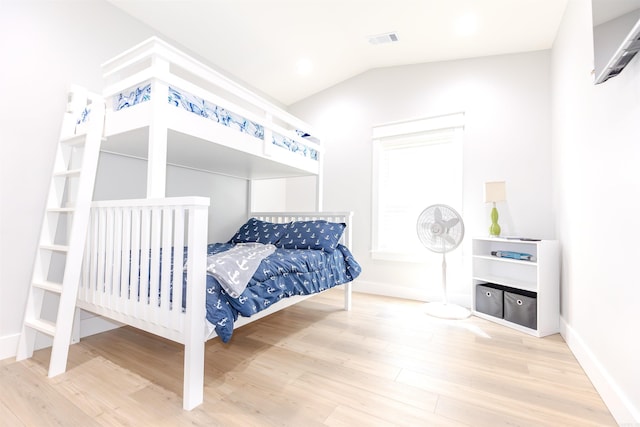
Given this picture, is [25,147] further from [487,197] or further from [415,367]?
[487,197]

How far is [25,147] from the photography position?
1821mm

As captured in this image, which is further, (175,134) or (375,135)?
(375,135)

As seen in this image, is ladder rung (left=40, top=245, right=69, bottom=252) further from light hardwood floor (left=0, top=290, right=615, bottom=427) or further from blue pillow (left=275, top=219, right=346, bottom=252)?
blue pillow (left=275, top=219, right=346, bottom=252)

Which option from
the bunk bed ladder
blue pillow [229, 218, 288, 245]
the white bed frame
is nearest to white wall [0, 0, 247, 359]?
the bunk bed ladder

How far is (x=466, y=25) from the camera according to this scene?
8.39ft

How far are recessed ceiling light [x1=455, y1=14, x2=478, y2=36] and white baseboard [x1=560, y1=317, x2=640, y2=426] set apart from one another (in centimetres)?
250

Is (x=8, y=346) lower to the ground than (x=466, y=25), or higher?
lower

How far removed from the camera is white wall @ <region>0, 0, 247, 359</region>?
1.75 m

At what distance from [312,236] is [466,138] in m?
1.90

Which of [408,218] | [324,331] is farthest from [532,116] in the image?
[324,331]

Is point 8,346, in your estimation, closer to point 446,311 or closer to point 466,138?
point 446,311

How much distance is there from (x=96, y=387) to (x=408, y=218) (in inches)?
117

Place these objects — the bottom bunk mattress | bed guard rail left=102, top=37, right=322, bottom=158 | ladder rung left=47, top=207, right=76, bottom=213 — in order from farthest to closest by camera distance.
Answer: ladder rung left=47, top=207, right=76, bottom=213 → bed guard rail left=102, top=37, right=322, bottom=158 → the bottom bunk mattress

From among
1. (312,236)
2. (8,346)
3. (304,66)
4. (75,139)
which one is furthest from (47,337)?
(304,66)
